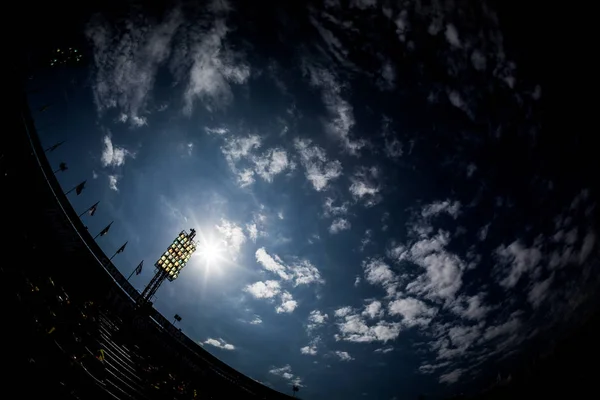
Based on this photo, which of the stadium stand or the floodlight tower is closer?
the stadium stand

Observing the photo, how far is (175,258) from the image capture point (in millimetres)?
26234

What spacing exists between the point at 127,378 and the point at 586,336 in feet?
56.9

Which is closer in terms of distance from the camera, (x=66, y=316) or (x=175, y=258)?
(x=66, y=316)

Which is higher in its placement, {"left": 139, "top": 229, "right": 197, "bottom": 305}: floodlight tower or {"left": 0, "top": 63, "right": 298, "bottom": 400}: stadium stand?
{"left": 139, "top": 229, "right": 197, "bottom": 305}: floodlight tower

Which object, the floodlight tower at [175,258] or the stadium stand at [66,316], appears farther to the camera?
the floodlight tower at [175,258]

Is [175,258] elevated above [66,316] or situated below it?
above

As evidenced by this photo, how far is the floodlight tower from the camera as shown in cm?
2528

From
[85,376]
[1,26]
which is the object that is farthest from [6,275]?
[1,26]

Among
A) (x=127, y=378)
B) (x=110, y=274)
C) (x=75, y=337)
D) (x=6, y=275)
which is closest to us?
(x=6, y=275)

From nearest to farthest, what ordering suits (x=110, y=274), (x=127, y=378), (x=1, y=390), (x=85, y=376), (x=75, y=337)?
1. (x=1, y=390)
2. (x=85, y=376)
3. (x=75, y=337)
4. (x=127, y=378)
5. (x=110, y=274)

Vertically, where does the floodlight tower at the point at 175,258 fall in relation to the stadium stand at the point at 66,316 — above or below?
above

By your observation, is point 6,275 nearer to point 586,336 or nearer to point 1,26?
point 1,26

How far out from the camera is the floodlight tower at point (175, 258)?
25.3m

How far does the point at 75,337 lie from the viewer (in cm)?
921
